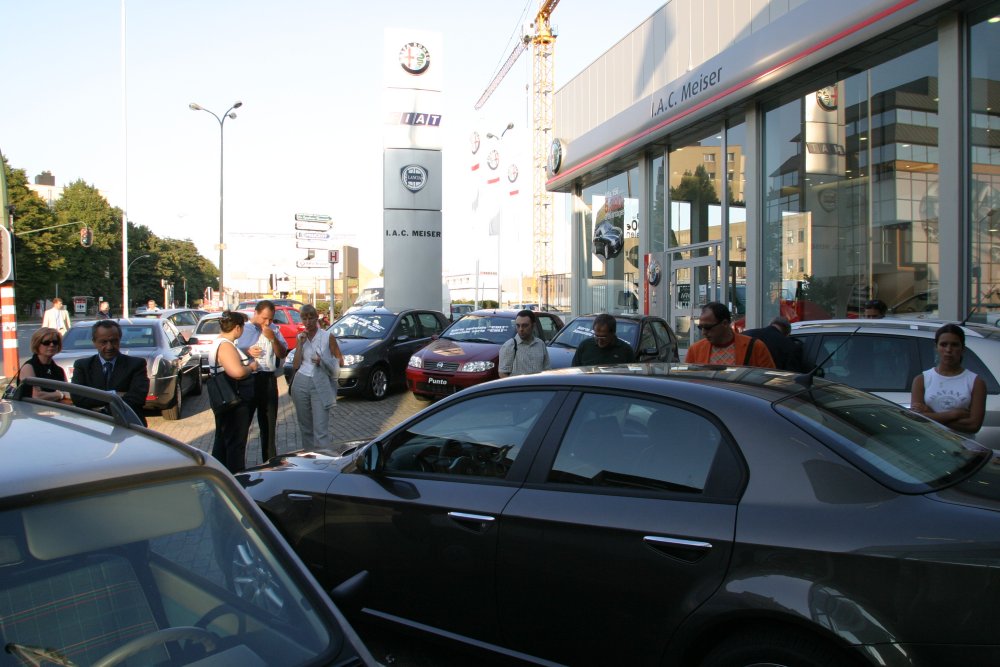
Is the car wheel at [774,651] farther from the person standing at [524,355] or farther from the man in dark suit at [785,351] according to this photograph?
the person standing at [524,355]

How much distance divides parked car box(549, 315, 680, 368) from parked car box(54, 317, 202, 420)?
5.66 meters

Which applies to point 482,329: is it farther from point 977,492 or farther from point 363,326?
point 977,492

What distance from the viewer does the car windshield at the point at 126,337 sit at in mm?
10883

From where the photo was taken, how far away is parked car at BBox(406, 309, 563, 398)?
11438 mm

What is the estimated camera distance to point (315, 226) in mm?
28750

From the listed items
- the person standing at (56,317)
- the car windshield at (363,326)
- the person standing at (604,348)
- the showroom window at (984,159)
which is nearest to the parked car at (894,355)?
the person standing at (604,348)

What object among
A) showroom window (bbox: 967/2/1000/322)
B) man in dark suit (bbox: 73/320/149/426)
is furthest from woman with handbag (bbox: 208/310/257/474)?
showroom window (bbox: 967/2/1000/322)

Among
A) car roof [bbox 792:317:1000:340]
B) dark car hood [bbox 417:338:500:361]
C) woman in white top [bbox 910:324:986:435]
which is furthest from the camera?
dark car hood [bbox 417:338:500:361]

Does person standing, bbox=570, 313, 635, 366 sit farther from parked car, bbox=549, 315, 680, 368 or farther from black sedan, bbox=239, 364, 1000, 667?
parked car, bbox=549, 315, 680, 368

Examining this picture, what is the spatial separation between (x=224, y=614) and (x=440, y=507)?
151cm

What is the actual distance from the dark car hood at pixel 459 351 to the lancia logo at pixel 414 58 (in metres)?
13.1

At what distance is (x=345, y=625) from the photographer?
184 centimetres

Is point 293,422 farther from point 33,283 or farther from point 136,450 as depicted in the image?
point 33,283

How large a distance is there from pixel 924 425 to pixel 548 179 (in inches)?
716
